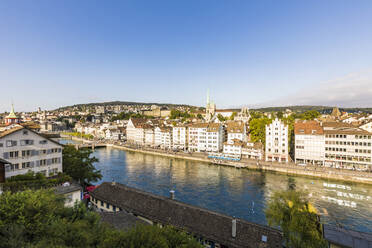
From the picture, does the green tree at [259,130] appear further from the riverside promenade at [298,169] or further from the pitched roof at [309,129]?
the riverside promenade at [298,169]

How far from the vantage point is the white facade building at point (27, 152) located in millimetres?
20875

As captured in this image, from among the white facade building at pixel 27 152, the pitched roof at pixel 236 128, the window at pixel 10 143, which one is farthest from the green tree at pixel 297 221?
the pitched roof at pixel 236 128

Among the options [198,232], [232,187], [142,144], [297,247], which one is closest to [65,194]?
[198,232]

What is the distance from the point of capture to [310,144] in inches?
1930

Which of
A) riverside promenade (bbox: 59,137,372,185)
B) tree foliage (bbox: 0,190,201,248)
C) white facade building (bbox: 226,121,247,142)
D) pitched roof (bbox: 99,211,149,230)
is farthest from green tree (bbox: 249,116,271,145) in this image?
tree foliage (bbox: 0,190,201,248)

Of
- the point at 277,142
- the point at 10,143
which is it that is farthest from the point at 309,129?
the point at 10,143

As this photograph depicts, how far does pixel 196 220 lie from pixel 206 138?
53.4 meters

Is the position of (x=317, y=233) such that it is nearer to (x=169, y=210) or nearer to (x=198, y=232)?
(x=198, y=232)

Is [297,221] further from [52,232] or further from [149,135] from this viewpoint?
[149,135]

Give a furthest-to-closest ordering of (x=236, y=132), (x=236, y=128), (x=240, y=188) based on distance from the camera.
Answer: (x=236, y=128) < (x=236, y=132) < (x=240, y=188)

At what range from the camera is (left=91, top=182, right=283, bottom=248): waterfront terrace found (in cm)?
1355

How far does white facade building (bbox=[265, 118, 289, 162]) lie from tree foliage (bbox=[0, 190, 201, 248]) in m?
49.2

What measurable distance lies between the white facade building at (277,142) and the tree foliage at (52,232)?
161 ft

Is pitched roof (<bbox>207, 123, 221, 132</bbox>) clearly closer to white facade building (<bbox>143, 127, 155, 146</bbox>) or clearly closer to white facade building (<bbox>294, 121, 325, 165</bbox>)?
white facade building (<bbox>294, 121, 325, 165</bbox>)
